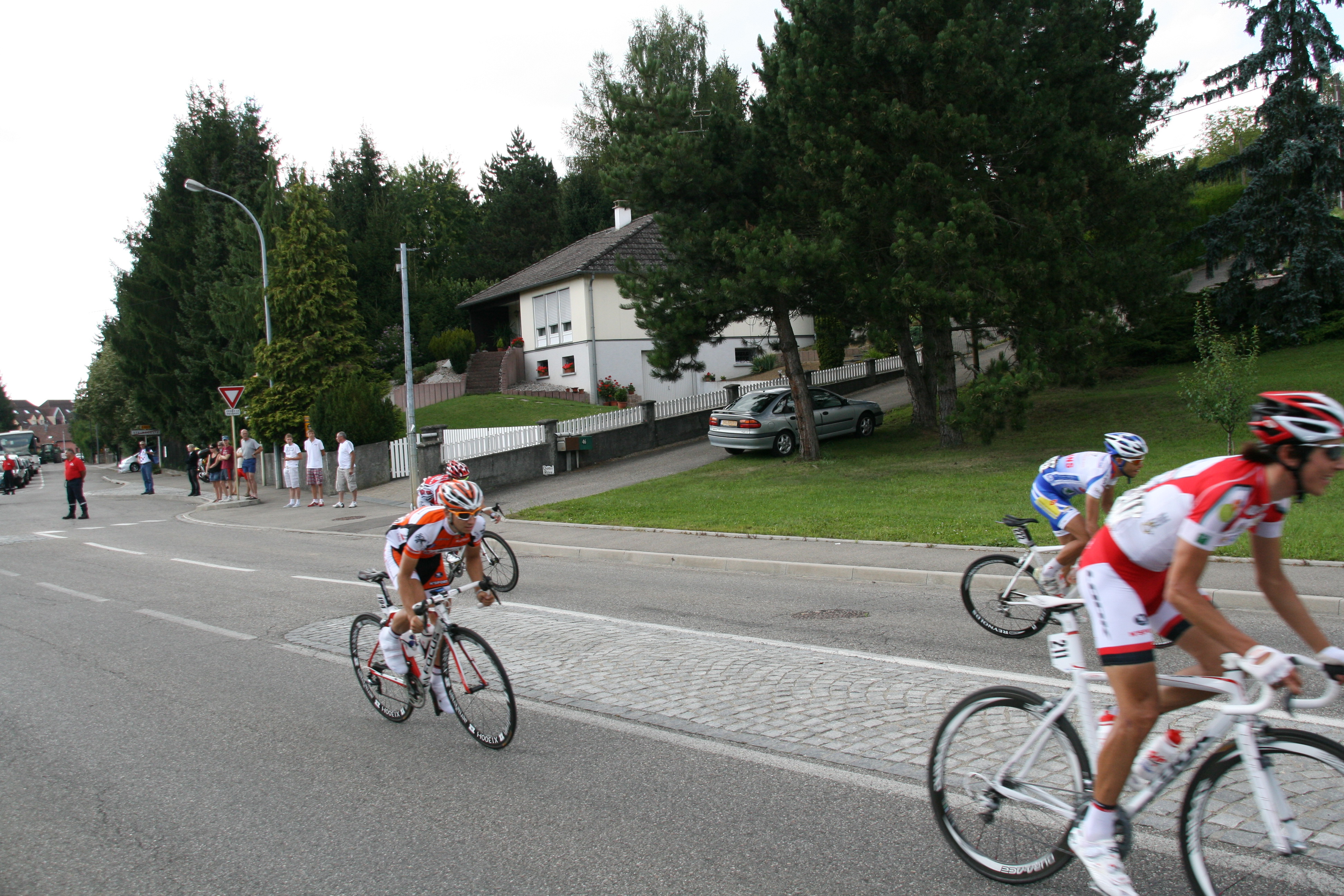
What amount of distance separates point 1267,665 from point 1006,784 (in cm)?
114

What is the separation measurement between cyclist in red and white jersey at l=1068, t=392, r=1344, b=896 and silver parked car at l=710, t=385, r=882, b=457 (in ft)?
65.6

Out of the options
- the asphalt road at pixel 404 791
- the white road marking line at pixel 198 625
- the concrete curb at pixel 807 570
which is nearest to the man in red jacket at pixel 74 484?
the concrete curb at pixel 807 570

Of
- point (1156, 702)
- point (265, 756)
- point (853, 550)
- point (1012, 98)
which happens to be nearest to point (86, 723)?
point (265, 756)

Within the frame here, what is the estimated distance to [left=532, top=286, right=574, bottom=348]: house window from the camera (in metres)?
41.8

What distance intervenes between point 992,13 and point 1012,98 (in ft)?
5.75

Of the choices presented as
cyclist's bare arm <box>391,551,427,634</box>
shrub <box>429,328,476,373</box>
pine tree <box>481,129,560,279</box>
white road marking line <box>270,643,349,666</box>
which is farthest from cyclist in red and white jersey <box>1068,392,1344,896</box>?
pine tree <box>481,129,560,279</box>

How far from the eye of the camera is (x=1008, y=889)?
357 cm

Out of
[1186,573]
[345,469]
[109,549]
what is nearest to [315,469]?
[345,469]

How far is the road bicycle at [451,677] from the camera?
5352mm

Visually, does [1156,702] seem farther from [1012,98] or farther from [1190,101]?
[1190,101]

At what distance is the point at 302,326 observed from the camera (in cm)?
3036

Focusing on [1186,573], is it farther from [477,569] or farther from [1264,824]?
[477,569]

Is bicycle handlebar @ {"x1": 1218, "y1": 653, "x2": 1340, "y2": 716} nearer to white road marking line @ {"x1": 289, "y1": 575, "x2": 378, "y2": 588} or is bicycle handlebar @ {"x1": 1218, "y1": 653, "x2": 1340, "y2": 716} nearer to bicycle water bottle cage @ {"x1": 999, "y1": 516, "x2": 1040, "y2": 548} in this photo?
bicycle water bottle cage @ {"x1": 999, "y1": 516, "x2": 1040, "y2": 548}

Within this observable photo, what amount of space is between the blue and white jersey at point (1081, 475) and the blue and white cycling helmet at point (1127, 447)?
76 mm
